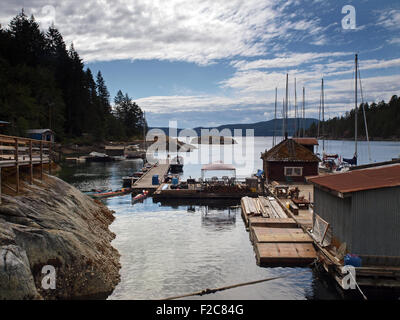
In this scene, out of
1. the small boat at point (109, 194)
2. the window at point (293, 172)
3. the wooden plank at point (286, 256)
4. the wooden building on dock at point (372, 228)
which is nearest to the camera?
the wooden building on dock at point (372, 228)

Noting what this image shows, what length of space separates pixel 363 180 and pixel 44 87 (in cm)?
8383

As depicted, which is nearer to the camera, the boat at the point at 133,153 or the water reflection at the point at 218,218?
the water reflection at the point at 218,218

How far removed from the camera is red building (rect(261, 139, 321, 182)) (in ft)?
121

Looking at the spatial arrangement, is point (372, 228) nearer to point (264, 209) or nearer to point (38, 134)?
point (264, 209)

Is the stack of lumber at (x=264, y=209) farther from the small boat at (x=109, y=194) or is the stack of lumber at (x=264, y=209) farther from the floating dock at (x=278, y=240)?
the small boat at (x=109, y=194)

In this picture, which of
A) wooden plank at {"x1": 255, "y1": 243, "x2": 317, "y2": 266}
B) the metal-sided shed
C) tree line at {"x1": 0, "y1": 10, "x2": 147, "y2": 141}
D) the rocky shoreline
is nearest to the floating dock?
wooden plank at {"x1": 255, "y1": 243, "x2": 317, "y2": 266}

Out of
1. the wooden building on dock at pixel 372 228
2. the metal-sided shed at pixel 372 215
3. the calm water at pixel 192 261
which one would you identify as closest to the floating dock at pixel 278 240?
the calm water at pixel 192 261

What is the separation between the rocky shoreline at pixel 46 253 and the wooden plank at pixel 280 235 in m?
8.63

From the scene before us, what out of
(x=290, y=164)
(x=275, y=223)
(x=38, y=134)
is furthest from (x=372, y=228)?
(x=38, y=134)

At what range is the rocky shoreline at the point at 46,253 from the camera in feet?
35.2

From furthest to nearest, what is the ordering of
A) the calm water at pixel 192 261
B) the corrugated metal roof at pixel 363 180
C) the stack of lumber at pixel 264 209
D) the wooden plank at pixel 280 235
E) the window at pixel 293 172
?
the window at pixel 293 172 → the stack of lumber at pixel 264 209 → the wooden plank at pixel 280 235 → the calm water at pixel 192 261 → the corrugated metal roof at pixel 363 180

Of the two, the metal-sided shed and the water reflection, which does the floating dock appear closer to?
the water reflection

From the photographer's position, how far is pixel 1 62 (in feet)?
240
